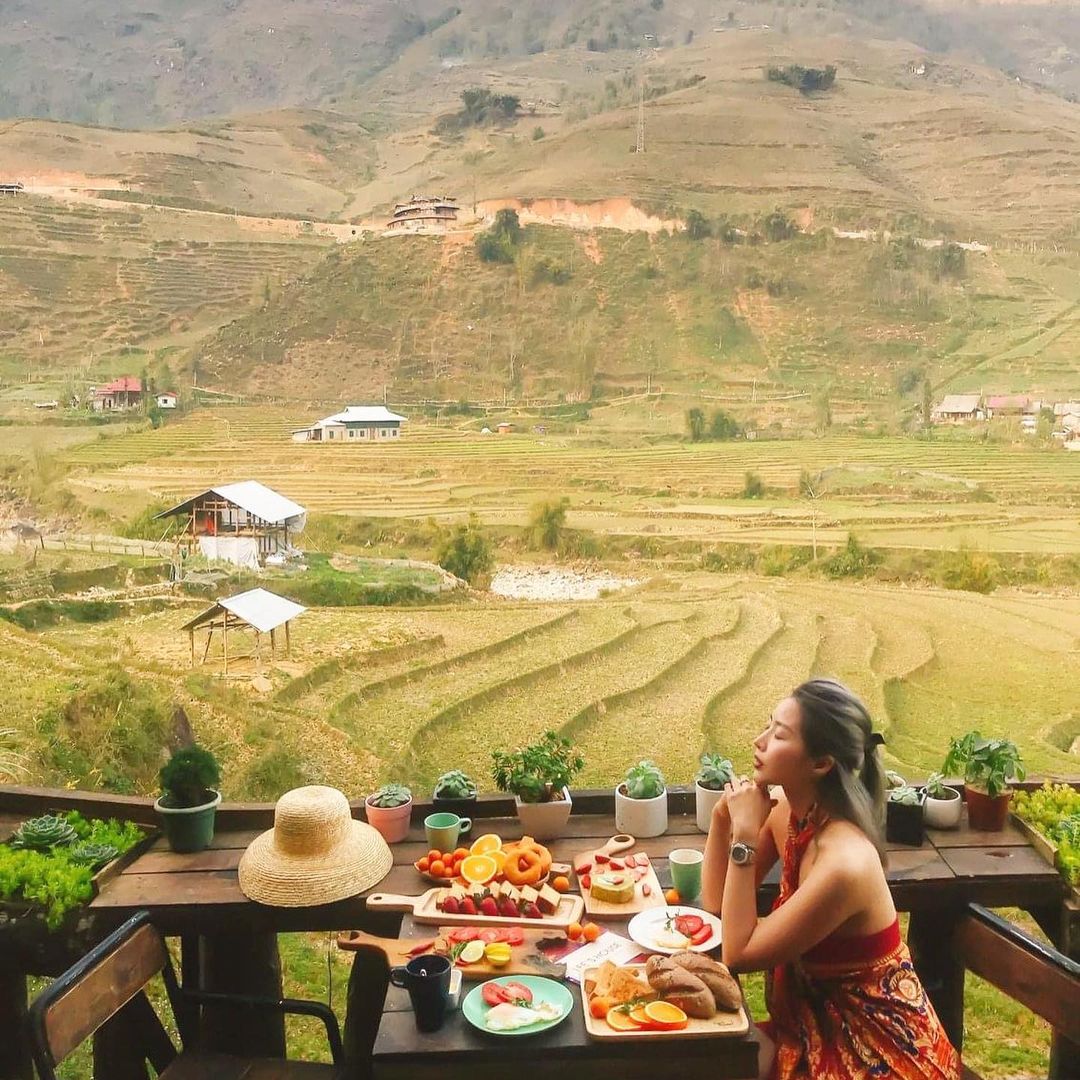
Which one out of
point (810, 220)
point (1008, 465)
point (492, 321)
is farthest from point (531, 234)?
point (1008, 465)

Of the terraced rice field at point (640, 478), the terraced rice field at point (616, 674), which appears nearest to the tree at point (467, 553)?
the terraced rice field at point (640, 478)

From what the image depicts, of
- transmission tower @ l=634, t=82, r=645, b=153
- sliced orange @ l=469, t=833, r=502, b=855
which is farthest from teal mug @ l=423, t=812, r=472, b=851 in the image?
transmission tower @ l=634, t=82, r=645, b=153

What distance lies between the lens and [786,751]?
2.18 meters

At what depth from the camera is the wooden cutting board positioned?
2.23m

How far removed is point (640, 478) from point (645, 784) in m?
3.23

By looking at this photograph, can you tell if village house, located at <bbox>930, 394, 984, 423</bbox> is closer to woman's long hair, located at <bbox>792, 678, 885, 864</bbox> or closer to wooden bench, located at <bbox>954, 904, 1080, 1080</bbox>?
wooden bench, located at <bbox>954, 904, 1080, 1080</bbox>

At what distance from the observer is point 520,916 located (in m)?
2.50

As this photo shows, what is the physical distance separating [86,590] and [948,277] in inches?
220

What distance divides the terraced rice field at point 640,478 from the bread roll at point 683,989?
3.80m

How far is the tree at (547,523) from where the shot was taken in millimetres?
5766

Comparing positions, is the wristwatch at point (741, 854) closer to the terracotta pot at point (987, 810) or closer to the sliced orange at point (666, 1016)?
the sliced orange at point (666, 1016)

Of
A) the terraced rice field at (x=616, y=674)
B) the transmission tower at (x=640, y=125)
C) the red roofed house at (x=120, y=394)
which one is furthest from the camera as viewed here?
the transmission tower at (x=640, y=125)

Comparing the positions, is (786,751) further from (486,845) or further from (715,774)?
(486,845)

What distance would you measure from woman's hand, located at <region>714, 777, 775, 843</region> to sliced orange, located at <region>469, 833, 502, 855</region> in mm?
736
